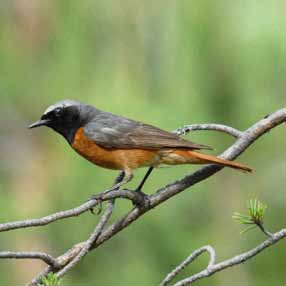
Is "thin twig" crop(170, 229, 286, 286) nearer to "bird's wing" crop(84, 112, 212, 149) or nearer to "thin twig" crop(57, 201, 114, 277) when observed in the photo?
"thin twig" crop(57, 201, 114, 277)

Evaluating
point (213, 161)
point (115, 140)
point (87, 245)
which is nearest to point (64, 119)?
point (115, 140)

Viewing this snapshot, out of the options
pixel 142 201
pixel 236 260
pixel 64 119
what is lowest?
pixel 236 260

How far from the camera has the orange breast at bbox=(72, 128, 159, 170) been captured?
3.85 meters

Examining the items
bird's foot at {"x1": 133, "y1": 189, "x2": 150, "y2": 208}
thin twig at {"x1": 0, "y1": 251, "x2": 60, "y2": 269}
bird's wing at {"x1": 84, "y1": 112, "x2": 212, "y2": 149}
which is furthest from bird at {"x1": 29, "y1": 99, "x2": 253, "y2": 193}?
thin twig at {"x1": 0, "y1": 251, "x2": 60, "y2": 269}

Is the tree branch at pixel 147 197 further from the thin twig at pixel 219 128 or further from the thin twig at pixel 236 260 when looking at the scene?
the thin twig at pixel 236 260

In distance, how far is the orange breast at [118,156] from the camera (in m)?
3.85

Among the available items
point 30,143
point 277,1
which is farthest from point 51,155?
point 277,1

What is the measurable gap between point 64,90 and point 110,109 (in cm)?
45

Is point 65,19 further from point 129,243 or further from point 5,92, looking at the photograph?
point 129,243

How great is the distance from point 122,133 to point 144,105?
1.02m

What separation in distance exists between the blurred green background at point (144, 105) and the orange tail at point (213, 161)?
1.21 m

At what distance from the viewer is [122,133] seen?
157 inches

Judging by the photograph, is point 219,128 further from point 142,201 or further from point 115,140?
point 115,140

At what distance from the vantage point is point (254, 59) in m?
4.95
